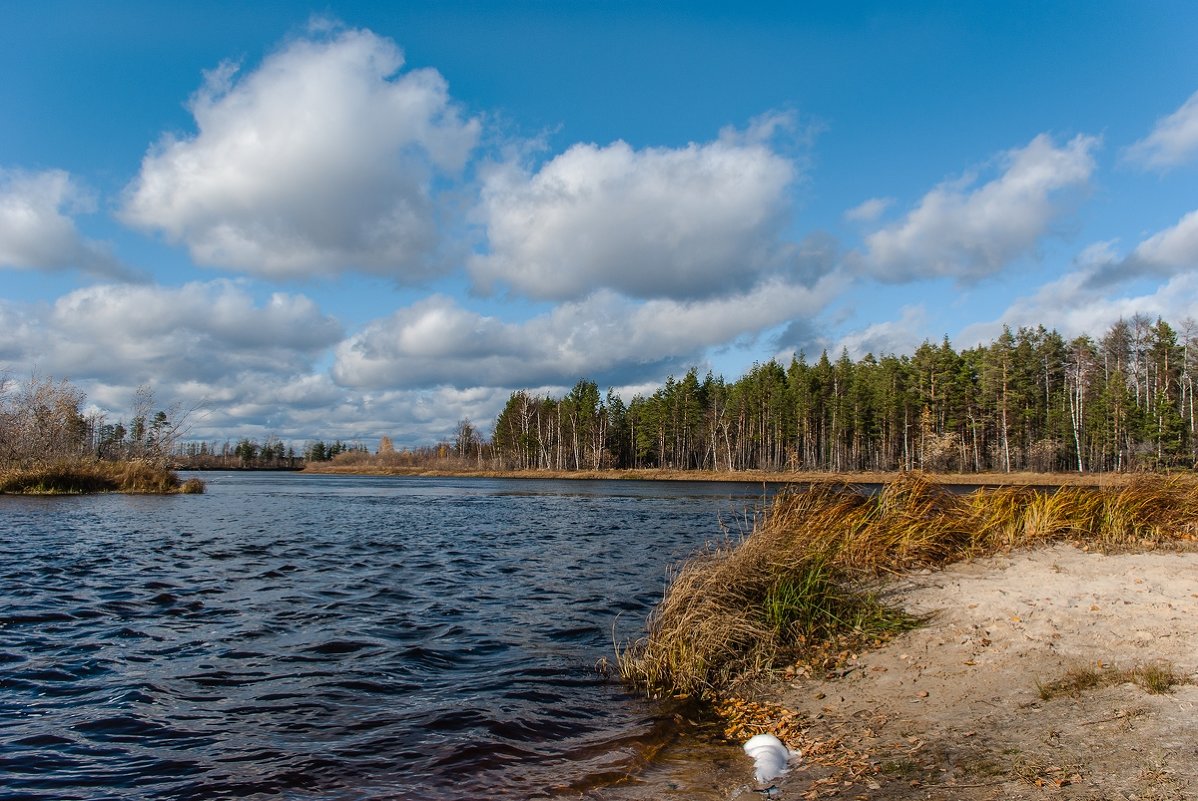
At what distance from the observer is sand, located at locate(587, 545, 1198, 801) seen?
5.12 metres

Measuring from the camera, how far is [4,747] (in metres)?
7.13

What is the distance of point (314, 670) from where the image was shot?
10000 mm

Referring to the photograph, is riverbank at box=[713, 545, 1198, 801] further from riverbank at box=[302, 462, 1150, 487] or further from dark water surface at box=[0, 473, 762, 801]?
riverbank at box=[302, 462, 1150, 487]

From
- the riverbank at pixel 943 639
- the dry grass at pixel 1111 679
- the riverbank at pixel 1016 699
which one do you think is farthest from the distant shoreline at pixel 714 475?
the dry grass at pixel 1111 679

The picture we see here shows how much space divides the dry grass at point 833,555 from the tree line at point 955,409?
5726 centimetres

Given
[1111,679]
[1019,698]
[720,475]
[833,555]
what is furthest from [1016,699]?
[720,475]

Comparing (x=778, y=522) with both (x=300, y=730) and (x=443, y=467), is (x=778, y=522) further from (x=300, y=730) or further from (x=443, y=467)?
(x=443, y=467)

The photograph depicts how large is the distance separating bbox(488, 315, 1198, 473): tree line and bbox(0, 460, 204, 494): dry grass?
55531mm

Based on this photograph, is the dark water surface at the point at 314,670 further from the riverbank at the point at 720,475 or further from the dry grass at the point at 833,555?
the riverbank at the point at 720,475

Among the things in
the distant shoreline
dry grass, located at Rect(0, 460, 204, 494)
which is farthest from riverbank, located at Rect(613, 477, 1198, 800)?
dry grass, located at Rect(0, 460, 204, 494)

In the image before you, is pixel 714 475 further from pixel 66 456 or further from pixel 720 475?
pixel 66 456

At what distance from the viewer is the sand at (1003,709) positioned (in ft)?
16.8

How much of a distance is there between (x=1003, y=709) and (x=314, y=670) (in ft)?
28.9

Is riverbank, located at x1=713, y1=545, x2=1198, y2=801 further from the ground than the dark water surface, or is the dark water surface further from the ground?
riverbank, located at x1=713, y1=545, x2=1198, y2=801
